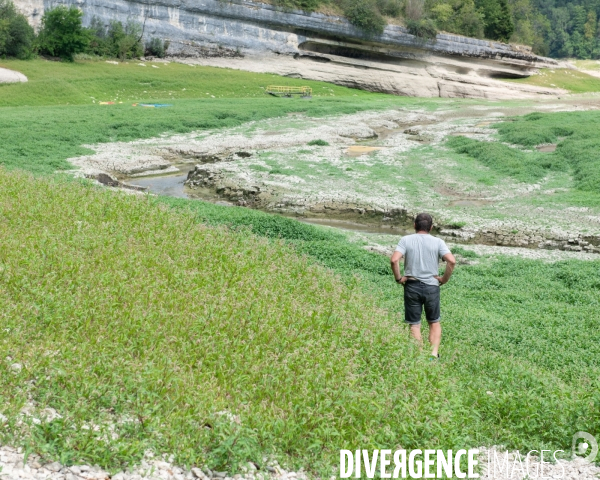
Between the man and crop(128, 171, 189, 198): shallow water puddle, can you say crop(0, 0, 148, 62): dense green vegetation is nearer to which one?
crop(128, 171, 189, 198): shallow water puddle

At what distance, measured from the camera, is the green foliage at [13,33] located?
52.0 m

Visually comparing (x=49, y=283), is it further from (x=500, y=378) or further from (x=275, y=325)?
(x=500, y=378)

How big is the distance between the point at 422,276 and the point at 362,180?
1731cm

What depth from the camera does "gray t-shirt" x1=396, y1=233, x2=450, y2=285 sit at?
32.9 feet

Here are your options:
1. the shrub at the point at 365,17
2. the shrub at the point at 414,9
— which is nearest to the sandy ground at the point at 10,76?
the shrub at the point at 365,17

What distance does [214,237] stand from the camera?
45.4 ft

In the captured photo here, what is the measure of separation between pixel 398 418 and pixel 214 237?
7.36 meters

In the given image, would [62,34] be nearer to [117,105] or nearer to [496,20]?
[117,105]

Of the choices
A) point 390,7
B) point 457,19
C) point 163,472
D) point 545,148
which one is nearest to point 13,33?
point 545,148

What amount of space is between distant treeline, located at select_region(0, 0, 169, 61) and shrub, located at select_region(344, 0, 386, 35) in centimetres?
2332

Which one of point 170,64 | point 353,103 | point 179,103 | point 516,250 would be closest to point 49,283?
point 516,250

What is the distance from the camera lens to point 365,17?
254ft

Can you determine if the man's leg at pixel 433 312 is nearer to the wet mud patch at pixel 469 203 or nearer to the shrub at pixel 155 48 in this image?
the wet mud patch at pixel 469 203

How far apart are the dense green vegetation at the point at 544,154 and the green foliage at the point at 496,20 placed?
196 feet
